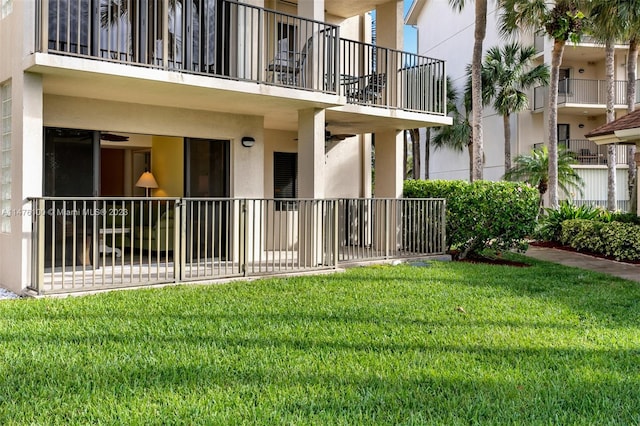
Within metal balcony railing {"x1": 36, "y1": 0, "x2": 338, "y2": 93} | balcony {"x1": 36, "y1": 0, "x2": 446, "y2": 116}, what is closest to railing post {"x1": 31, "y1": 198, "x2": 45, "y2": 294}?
balcony {"x1": 36, "y1": 0, "x2": 446, "y2": 116}

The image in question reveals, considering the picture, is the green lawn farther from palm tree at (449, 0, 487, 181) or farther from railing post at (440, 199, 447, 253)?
palm tree at (449, 0, 487, 181)

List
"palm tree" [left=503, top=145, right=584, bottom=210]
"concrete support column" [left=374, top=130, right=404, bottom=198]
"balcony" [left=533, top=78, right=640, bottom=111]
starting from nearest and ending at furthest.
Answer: "concrete support column" [left=374, top=130, right=404, bottom=198]
"palm tree" [left=503, top=145, right=584, bottom=210]
"balcony" [left=533, top=78, right=640, bottom=111]

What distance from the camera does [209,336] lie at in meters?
5.89

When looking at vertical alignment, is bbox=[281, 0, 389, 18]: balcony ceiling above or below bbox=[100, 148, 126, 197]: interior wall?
above

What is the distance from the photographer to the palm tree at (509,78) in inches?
1052

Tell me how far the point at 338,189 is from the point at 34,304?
28.9ft

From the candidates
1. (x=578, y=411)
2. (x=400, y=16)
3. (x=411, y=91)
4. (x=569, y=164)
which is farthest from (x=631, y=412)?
(x=569, y=164)

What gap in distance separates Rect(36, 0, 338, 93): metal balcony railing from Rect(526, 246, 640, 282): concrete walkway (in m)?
7.01

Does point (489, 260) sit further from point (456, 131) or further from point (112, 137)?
point (456, 131)

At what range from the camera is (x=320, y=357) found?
5.21 meters

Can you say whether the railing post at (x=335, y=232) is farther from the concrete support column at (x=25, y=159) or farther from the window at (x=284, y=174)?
the concrete support column at (x=25, y=159)

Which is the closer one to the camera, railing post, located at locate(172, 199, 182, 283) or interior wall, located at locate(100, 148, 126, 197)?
railing post, located at locate(172, 199, 182, 283)

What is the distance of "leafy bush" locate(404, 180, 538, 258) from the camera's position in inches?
503

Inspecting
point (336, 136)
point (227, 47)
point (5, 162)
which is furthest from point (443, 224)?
point (5, 162)
